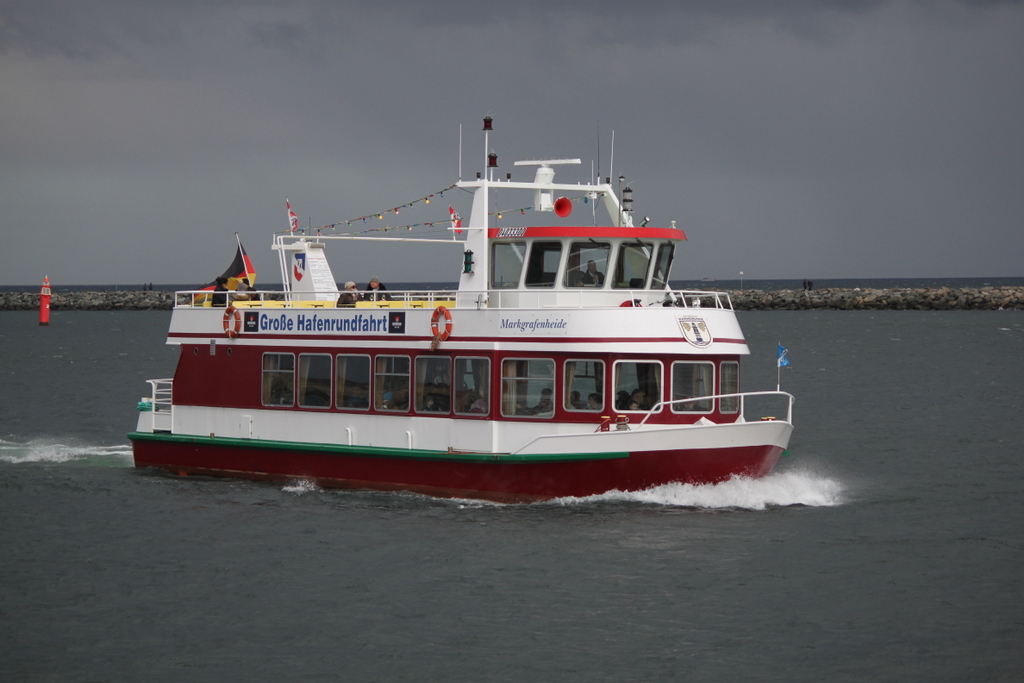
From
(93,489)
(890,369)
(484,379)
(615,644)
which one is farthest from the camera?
(890,369)

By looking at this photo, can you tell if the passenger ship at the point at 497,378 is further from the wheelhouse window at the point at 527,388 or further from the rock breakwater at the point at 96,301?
the rock breakwater at the point at 96,301

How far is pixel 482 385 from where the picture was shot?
62.2 ft

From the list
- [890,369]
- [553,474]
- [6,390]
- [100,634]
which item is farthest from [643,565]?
[890,369]

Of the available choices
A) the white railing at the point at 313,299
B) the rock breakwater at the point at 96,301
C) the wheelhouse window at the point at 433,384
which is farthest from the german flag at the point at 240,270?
the rock breakwater at the point at 96,301

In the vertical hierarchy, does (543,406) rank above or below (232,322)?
below

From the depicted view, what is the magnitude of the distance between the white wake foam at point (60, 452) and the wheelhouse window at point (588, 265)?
11024 millimetres

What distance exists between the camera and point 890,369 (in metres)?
51.9

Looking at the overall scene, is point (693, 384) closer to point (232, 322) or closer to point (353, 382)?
point (353, 382)

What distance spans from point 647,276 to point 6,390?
31049mm

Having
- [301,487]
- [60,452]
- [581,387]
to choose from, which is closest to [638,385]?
[581,387]

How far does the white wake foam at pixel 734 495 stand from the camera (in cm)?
1833

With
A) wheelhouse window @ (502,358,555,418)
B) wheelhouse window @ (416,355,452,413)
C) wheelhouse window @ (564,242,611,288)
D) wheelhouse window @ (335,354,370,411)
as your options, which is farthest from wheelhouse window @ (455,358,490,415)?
wheelhouse window @ (564,242,611,288)

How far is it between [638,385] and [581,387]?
33.7 inches

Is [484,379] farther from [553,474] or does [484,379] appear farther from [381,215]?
[381,215]
